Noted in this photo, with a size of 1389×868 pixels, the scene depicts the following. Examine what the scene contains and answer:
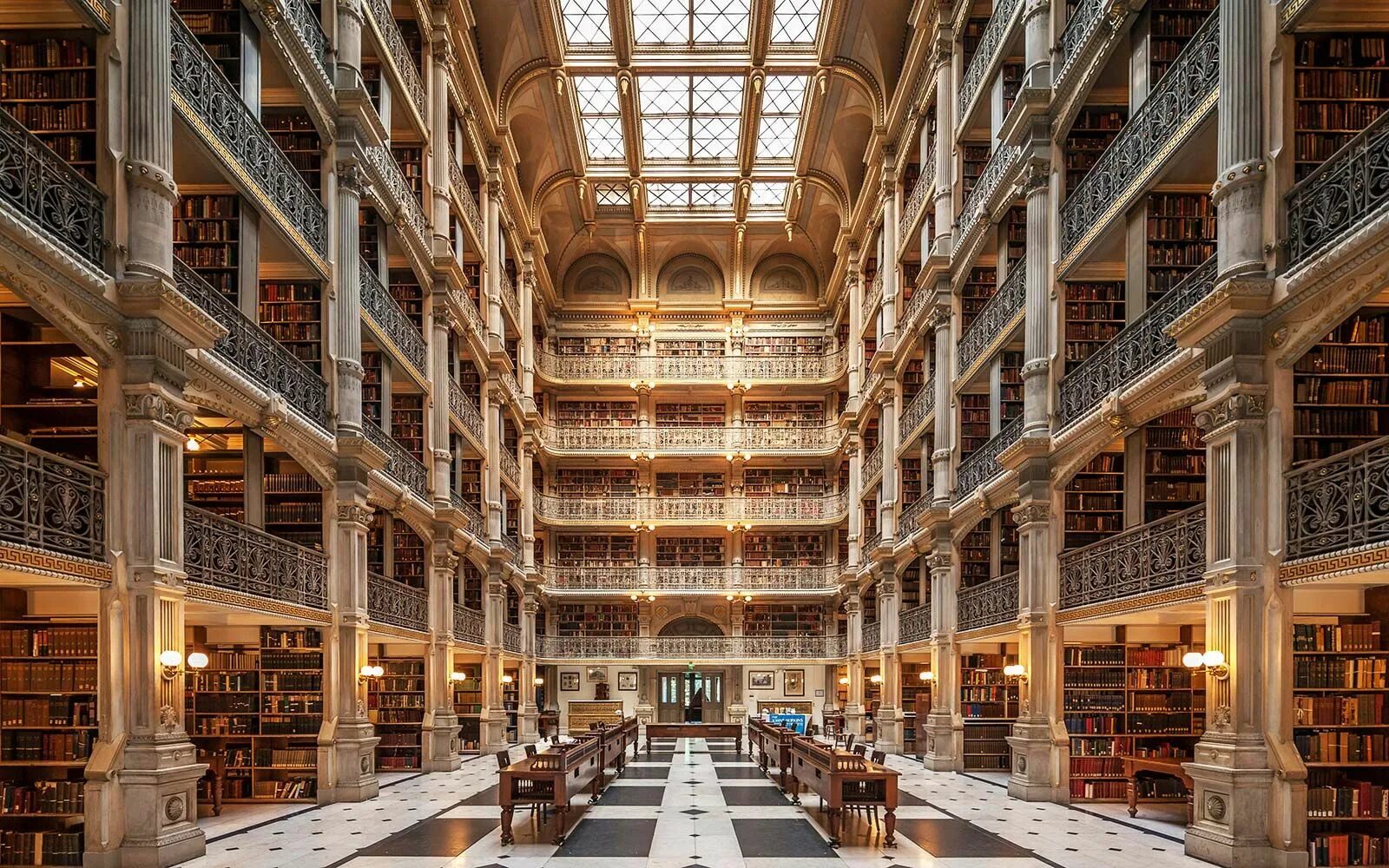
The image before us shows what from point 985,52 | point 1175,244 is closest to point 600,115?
point 985,52

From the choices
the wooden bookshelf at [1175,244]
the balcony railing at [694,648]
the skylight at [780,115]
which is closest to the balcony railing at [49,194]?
the wooden bookshelf at [1175,244]

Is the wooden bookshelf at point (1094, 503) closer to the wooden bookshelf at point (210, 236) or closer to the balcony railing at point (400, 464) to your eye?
the balcony railing at point (400, 464)

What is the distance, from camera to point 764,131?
26.9 m

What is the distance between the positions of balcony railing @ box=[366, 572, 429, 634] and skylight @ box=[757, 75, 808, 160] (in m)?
14.1

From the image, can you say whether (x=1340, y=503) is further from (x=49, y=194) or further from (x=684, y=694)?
(x=684, y=694)

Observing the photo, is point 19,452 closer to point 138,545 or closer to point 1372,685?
point 138,545

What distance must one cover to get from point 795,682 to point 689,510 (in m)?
5.64

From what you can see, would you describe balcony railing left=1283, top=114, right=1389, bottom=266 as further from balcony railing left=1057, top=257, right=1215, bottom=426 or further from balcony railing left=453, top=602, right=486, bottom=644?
balcony railing left=453, top=602, right=486, bottom=644

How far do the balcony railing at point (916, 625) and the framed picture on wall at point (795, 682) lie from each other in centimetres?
935

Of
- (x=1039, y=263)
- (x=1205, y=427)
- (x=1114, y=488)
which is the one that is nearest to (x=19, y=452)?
(x=1205, y=427)

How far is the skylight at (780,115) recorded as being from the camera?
973 inches

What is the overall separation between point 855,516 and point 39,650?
69.3 ft

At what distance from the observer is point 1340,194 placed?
716cm

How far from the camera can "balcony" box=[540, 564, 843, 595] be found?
2966 centimetres
